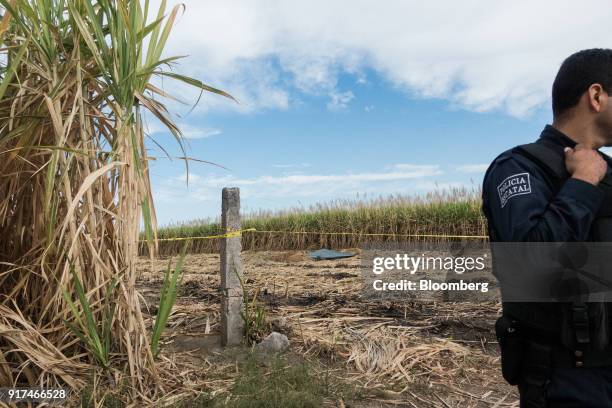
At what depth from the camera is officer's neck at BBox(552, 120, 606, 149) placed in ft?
6.05

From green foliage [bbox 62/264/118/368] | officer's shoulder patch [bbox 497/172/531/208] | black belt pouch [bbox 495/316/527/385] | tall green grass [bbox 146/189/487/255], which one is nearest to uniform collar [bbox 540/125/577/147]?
officer's shoulder patch [bbox 497/172/531/208]

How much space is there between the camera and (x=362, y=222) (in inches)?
554

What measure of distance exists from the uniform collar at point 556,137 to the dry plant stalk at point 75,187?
2.18 meters

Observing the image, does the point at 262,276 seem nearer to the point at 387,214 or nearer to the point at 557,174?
the point at 387,214

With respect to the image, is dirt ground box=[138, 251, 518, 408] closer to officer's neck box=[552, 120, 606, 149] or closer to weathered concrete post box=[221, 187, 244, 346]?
weathered concrete post box=[221, 187, 244, 346]

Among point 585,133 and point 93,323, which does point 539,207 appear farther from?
point 93,323

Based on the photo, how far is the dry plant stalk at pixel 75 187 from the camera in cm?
299

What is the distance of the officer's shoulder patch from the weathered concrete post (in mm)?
3038

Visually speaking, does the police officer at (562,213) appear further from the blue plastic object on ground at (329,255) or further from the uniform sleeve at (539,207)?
the blue plastic object on ground at (329,255)

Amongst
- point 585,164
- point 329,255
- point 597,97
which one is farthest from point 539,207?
point 329,255

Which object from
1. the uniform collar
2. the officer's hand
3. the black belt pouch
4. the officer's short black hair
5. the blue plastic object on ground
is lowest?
the blue plastic object on ground

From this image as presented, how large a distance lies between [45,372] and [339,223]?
1178 cm

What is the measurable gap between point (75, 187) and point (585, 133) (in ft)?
9.37

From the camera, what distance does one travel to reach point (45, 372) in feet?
9.86
